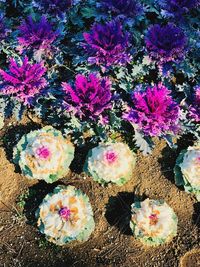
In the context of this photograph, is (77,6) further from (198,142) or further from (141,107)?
(198,142)

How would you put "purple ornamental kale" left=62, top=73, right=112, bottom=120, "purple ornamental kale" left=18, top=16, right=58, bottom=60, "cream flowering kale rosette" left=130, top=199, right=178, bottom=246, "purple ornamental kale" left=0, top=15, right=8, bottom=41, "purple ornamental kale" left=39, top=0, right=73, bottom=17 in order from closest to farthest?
1. "cream flowering kale rosette" left=130, top=199, right=178, bottom=246
2. "purple ornamental kale" left=62, top=73, right=112, bottom=120
3. "purple ornamental kale" left=18, top=16, right=58, bottom=60
4. "purple ornamental kale" left=0, top=15, right=8, bottom=41
5. "purple ornamental kale" left=39, top=0, right=73, bottom=17

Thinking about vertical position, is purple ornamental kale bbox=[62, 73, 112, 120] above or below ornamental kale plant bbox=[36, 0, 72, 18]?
below

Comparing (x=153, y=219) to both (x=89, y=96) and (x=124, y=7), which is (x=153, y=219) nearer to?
(x=89, y=96)

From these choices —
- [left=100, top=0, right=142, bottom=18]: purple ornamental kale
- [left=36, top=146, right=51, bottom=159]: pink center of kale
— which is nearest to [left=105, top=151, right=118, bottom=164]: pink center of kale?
[left=36, top=146, right=51, bottom=159]: pink center of kale

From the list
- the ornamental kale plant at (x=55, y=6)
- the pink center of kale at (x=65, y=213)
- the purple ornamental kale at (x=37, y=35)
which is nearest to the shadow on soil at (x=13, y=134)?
the purple ornamental kale at (x=37, y=35)

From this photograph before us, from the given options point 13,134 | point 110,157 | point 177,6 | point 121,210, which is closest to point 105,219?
point 121,210

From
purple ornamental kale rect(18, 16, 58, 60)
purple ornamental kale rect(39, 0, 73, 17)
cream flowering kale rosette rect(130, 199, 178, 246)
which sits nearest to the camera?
cream flowering kale rosette rect(130, 199, 178, 246)

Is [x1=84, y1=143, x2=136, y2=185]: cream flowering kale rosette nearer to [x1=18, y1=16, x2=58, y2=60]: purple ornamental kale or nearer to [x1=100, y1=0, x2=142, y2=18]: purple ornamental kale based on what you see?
[x1=18, y1=16, x2=58, y2=60]: purple ornamental kale
